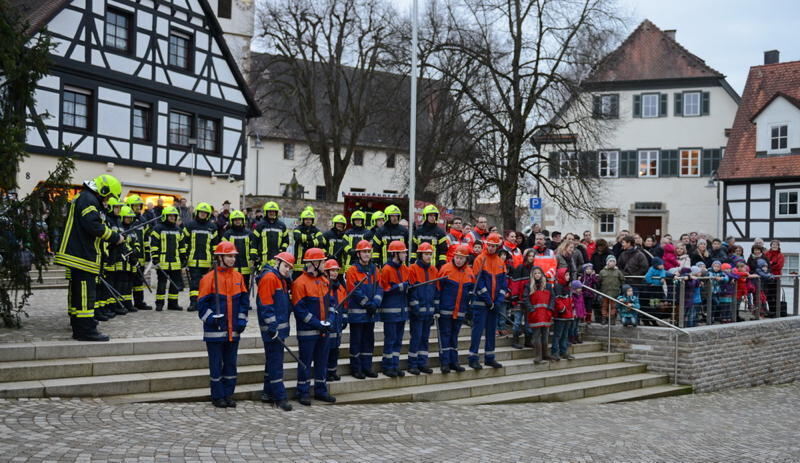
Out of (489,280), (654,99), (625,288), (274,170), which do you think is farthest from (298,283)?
(274,170)

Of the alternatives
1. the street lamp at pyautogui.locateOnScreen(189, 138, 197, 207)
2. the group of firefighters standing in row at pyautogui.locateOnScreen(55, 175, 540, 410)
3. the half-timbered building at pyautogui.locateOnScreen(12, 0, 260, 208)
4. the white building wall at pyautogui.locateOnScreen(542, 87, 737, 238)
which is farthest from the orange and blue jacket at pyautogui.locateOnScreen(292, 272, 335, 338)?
the white building wall at pyautogui.locateOnScreen(542, 87, 737, 238)

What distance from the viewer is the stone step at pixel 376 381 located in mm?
9536

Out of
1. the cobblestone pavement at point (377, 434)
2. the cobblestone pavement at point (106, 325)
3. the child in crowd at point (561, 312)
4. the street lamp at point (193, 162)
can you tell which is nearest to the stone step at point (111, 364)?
the cobblestone pavement at point (377, 434)

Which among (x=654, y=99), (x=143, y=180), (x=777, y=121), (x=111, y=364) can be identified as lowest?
(x=111, y=364)

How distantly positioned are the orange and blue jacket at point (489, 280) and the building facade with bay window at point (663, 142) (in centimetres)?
2646

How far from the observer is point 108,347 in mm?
10242

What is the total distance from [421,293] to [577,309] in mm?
4523

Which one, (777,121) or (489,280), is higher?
(777,121)

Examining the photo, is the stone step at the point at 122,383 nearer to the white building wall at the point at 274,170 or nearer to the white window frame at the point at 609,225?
the white window frame at the point at 609,225

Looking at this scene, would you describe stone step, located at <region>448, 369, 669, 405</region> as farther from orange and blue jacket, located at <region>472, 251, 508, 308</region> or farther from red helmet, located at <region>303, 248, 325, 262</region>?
red helmet, located at <region>303, 248, 325, 262</region>

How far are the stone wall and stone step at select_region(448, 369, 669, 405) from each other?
47 cm

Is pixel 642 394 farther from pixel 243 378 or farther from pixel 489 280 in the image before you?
pixel 243 378

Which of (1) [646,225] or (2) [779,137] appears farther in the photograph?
(1) [646,225]

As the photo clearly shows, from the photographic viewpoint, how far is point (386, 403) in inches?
424
